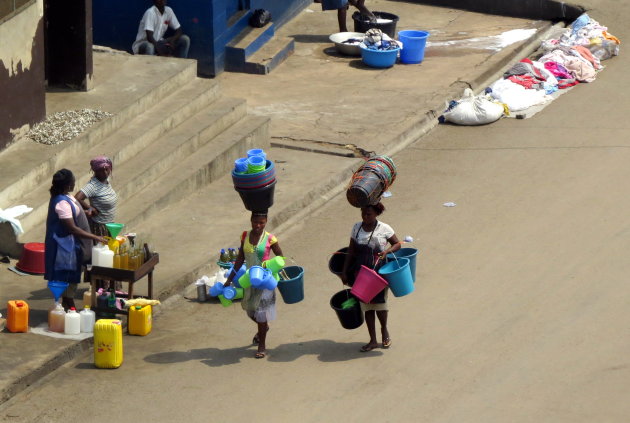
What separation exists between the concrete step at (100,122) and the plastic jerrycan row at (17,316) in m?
2.03

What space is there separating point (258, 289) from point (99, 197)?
2027mm

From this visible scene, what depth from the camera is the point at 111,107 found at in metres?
14.7

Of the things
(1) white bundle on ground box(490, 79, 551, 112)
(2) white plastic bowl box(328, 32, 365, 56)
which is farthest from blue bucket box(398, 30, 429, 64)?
(1) white bundle on ground box(490, 79, 551, 112)

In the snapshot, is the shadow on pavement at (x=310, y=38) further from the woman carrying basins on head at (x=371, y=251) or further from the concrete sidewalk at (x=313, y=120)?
the woman carrying basins on head at (x=371, y=251)

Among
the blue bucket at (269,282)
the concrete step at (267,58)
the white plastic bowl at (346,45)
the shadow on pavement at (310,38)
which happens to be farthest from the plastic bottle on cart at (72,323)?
the shadow on pavement at (310,38)

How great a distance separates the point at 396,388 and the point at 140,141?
18.2 ft

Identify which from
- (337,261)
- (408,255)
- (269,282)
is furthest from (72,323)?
(408,255)

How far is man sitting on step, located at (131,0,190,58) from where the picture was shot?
18.0 meters

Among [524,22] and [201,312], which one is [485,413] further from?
[524,22]

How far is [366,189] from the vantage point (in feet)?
33.7

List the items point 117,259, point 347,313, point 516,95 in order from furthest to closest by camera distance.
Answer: point 516,95 → point 117,259 → point 347,313

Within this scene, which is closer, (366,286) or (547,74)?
(366,286)

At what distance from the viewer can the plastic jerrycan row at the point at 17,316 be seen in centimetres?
1093

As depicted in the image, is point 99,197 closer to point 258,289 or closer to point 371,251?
point 258,289
